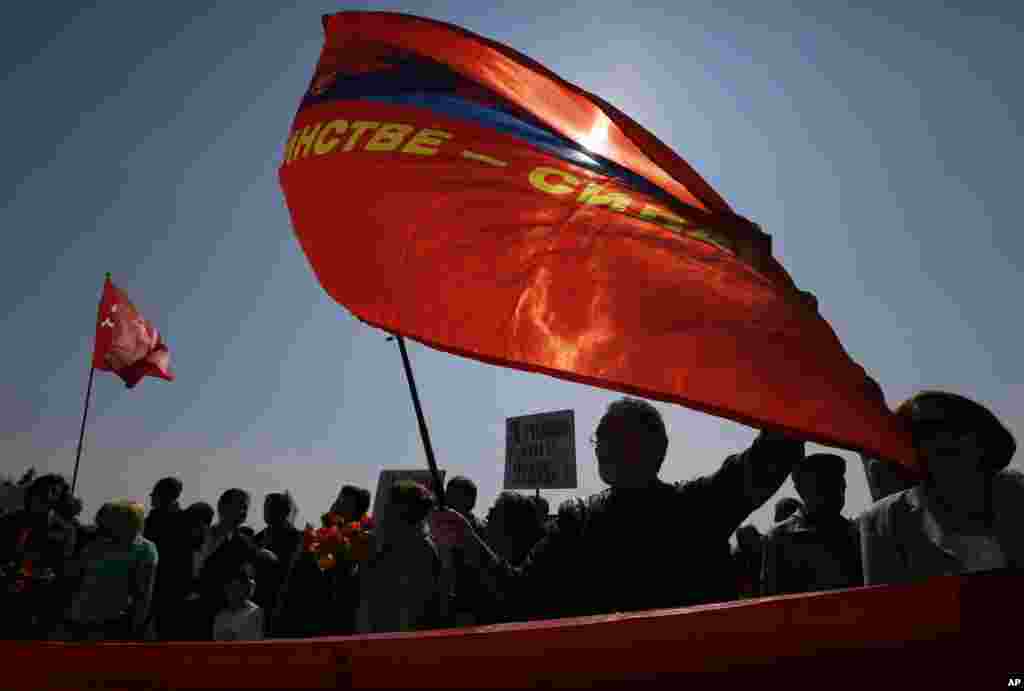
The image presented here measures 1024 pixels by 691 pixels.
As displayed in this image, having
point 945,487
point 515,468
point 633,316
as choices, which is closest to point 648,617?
point 633,316

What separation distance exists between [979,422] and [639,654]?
1.63m

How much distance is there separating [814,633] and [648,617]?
0.81 ft

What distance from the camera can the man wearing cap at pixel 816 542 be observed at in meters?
3.30

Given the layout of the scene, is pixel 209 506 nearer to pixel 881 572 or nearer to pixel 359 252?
pixel 359 252

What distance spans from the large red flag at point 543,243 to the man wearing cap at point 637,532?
381 mm

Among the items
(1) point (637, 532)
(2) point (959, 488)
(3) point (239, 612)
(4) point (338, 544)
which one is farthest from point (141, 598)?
(2) point (959, 488)

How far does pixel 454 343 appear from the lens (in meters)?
1.56

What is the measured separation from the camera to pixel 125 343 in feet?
28.6

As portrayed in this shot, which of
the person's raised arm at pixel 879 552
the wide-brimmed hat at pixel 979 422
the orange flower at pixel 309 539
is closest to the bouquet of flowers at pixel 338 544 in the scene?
the orange flower at pixel 309 539

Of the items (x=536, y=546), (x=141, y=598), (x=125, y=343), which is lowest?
(x=141, y=598)

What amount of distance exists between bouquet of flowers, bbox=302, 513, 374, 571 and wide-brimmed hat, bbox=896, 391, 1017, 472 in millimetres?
3252

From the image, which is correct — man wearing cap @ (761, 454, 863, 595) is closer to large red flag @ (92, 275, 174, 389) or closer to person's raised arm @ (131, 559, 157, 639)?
person's raised arm @ (131, 559, 157, 639)

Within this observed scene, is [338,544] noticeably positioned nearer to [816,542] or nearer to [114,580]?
[114,580]

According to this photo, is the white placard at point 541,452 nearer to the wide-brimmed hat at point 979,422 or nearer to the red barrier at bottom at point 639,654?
the wide-brimmed hat at point 979,422
